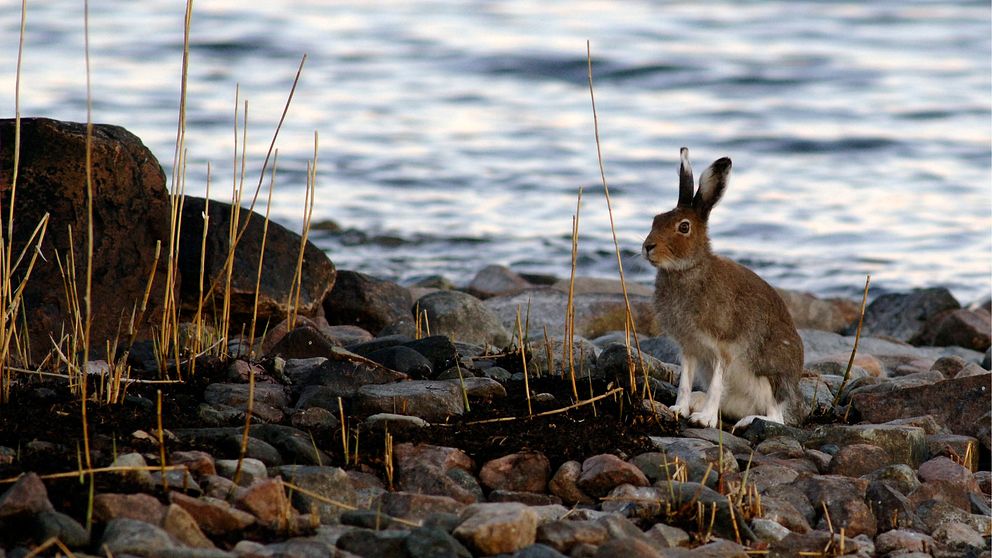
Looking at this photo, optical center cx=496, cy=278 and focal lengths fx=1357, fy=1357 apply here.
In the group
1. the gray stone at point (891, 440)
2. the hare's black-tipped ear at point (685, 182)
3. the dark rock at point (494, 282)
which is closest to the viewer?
the gray stone at point (891, 440)

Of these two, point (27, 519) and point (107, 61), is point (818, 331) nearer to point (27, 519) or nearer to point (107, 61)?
point (27, 519)

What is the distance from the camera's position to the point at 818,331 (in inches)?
419

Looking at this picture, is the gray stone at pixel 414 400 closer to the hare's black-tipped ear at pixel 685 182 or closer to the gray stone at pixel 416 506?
the gray stone at pixel 416 506

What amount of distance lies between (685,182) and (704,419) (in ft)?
3.89

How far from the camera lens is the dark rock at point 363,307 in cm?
920

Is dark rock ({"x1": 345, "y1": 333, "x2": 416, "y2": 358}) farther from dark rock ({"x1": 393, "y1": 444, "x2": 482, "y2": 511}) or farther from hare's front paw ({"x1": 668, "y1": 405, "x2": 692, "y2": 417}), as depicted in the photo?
dark rock ({"x1": 393, "y1": 444, "x2": 482, "y2": 511})

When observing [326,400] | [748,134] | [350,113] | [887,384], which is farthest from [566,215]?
[326,400]

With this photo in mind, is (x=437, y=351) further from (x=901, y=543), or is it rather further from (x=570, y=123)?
(x=570, y=123)

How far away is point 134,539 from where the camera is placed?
4.10m

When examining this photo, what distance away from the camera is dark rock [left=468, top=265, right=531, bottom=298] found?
11547mm

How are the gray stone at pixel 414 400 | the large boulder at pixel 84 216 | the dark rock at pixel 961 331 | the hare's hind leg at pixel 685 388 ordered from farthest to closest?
the dark rock at pixel 961 331
the large boulder at pixel 84 216
the hare's hind leg at pixel 685 388
the gray stone at pixel 414 400

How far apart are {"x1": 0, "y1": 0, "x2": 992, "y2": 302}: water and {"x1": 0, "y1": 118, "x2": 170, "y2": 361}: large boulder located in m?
5.01

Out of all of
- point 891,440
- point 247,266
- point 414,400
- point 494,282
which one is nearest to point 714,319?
point 891,440

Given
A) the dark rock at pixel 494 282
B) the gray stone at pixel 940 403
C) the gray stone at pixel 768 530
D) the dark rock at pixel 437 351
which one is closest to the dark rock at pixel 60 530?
the gray stone at pixel 768 530
